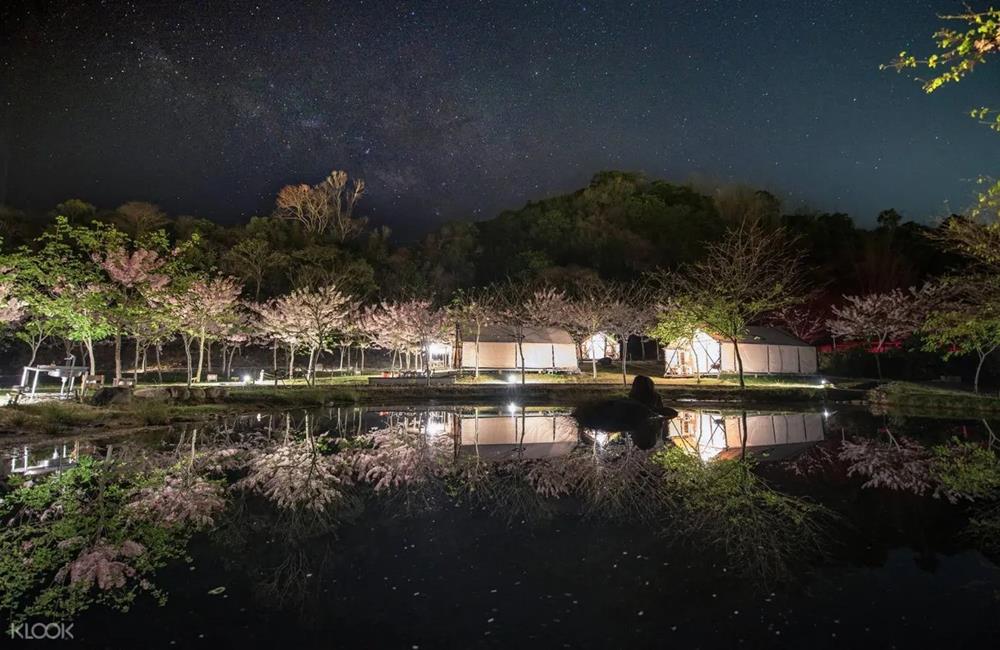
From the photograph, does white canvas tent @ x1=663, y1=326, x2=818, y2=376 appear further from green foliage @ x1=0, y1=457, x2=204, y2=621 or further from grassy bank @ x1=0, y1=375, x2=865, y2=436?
green foliage @ x1=0, y1=457, x2=204, y2=621

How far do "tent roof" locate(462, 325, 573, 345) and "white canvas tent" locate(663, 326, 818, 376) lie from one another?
9509 millimetres

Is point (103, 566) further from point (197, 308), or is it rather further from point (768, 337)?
point (768, 337)

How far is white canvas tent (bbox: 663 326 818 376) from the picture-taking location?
41250mm

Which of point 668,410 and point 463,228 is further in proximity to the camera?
point 463,228

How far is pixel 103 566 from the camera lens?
682cm

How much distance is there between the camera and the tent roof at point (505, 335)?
46156 millimetres

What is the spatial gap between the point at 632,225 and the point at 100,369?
58779mm

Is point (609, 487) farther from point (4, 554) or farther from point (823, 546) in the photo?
point (4, 554)

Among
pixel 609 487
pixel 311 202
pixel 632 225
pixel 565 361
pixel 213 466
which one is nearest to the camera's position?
pixel 609 487

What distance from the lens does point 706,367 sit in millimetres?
42250

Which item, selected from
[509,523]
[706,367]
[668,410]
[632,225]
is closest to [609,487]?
[509,523]

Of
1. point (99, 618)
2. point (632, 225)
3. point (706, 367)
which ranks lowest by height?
point (99, 618)

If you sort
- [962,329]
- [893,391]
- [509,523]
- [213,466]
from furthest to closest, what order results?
[893,391]
[962,329]
[213,466]
[509,523]

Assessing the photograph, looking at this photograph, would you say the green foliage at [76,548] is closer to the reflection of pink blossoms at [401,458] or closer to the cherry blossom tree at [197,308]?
the reflection of pink blossoms at [401,458]
